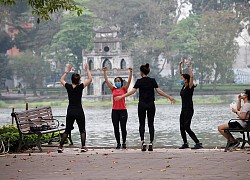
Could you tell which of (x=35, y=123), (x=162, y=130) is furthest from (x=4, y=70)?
(x=35, y=123)

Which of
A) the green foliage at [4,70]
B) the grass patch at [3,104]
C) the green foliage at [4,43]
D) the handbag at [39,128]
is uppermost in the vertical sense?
the green foliage at [4,43]

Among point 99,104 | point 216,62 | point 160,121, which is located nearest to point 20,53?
point 99,104

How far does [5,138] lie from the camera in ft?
54.2

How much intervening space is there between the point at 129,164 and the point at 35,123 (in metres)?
4.37

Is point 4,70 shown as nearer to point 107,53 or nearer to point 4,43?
point 4,43

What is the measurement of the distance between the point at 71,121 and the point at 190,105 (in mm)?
1987

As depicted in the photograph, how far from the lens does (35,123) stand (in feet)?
56.9

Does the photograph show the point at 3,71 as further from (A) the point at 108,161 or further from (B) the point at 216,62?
(A) the point at 108,161

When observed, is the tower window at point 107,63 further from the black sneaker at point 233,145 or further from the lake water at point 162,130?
the black sneaker at point 233,145

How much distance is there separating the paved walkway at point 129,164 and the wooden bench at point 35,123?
0.57 meters

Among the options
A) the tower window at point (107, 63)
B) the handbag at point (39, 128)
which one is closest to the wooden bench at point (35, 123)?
Result: the handbag at point (39, 128)

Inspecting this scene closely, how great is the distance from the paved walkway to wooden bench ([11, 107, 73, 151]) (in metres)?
0.57

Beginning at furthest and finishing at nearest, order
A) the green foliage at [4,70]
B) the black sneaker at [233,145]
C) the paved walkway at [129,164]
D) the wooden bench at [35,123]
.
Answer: the green foliage at [4,70]
the wooden bench at [35,123]
the black sneaker at [233,145]
the paved walkway at [129,164]

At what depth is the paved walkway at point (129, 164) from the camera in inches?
467
